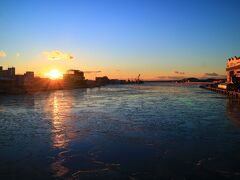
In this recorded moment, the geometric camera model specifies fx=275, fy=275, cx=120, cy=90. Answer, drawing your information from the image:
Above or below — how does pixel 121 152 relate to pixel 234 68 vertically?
below

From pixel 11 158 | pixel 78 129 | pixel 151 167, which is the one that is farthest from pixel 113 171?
pixel 78 129

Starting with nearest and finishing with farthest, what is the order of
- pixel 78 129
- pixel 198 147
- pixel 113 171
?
pixel 113 171
pixel 198 147
pixel 78 129

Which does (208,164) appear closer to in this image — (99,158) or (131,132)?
(99,158)

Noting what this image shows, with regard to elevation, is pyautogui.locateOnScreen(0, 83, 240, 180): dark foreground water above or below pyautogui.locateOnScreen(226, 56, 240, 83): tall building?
below

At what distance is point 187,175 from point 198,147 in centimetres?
452

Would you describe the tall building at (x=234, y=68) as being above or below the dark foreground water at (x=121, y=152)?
above

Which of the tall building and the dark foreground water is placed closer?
the dark foreground water

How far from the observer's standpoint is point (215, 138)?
1709 centimetres

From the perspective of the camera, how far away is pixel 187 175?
35.2 ft

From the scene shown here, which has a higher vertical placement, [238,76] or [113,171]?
[238,76]

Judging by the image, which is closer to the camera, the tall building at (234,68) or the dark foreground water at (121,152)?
the dark foreground water at (121,152)

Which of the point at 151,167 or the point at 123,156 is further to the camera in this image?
the point at 123,156

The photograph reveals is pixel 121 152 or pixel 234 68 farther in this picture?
pixel 234 68

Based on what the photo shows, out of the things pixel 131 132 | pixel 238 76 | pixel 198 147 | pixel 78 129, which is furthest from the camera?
pixel 238 76
